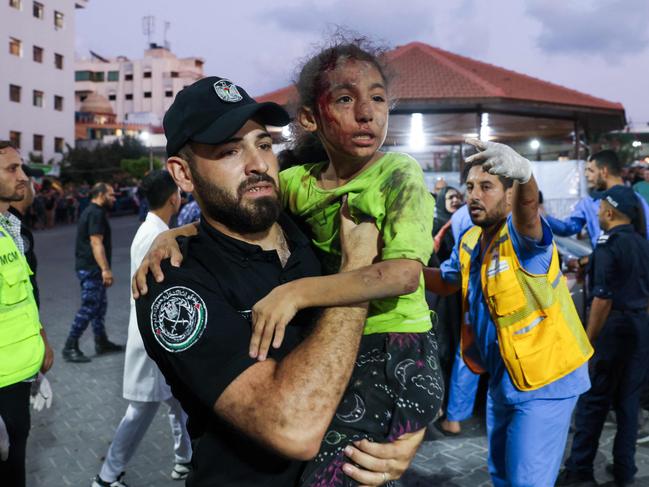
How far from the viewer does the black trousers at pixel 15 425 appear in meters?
3.19

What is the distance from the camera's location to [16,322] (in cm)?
325

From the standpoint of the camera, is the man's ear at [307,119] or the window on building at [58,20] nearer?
the man's ear at [307,119]

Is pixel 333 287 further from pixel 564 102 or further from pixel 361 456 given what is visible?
pixel 564 102

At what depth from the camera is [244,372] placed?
1.64 metres

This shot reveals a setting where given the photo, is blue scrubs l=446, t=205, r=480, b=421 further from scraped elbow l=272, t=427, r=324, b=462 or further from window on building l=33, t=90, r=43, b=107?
window on building l=33, t=90, r=43, b=107

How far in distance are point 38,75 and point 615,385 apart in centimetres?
5437

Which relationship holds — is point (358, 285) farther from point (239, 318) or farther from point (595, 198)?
point (595, 198)

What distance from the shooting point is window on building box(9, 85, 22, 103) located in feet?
155

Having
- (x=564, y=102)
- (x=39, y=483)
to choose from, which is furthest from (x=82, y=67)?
(x=39, y=483)

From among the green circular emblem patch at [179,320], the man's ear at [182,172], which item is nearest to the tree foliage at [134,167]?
the man's ear at [182,172]

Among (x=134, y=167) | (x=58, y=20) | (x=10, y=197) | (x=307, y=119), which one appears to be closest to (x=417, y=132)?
(x=10, y=197)

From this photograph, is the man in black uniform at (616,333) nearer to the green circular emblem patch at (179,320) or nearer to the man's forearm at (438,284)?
the man's forearm at (438,284)

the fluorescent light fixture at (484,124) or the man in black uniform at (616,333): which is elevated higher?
the fluorescent light fixture at (484,124)

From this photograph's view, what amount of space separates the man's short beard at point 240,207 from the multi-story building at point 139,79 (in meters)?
89.2
